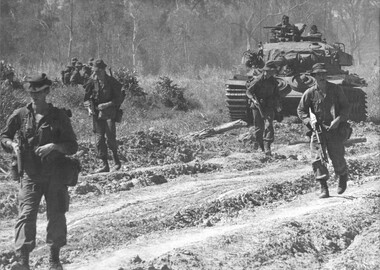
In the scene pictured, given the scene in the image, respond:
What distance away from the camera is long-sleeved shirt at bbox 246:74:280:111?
14.6 m

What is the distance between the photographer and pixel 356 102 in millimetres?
20328

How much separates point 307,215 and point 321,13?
4195 cm

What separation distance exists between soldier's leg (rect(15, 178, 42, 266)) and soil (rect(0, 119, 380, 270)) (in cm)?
24

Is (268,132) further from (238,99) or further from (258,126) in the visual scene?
(238,99)

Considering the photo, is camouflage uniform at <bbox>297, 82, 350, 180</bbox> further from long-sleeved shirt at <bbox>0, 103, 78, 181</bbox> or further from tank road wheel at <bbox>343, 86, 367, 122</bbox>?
tank road wheel at <bbox>343, 86, 367, 122</bbox>

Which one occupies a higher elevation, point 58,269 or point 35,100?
point 35,100

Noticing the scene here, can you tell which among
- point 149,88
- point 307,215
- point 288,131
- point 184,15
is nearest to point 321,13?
point 184,15

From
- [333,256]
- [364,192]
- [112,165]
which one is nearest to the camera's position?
[333,256]

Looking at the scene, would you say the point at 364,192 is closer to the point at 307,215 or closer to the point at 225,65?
the point at 307,215

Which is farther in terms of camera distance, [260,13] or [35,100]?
[260,13]

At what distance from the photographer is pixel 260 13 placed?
46750mm

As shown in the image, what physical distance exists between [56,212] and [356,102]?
567 inches

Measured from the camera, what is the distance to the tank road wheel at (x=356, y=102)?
2006 centimetres

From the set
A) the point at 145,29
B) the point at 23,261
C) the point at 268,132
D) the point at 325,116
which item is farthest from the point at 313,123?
the point at 145,29
